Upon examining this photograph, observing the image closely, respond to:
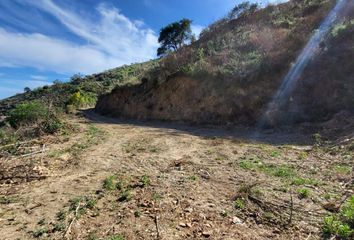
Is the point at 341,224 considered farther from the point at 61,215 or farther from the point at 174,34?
the point at 174,34

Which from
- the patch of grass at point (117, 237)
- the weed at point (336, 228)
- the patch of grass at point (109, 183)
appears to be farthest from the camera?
the patch of grass at point (109, 183)

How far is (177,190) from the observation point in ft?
16.2

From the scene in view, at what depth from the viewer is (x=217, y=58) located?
14922 millimetres

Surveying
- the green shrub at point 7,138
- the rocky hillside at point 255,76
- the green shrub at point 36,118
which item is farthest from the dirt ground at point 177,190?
the rocky hillside at point 255,76

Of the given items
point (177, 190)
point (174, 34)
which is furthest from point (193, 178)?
point (174, 34)

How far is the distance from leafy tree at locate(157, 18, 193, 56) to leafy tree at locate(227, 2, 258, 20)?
12496 millimetres

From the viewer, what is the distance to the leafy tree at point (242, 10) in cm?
2177

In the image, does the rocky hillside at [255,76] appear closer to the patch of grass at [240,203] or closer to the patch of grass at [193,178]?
the patch of grass at [193,178]

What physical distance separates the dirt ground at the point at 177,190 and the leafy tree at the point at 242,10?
16.1 metres

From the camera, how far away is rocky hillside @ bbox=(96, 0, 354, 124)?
10.7m

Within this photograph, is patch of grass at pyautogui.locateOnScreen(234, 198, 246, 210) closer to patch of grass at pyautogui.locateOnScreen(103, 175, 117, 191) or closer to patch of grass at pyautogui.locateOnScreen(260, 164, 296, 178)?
patch of grass at pyautogui.locateOnScreen(260, 164, 296, 178)

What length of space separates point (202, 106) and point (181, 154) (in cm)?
620

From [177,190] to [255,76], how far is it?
8.64 m

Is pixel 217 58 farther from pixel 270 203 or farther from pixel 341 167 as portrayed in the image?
pixel 270 203
